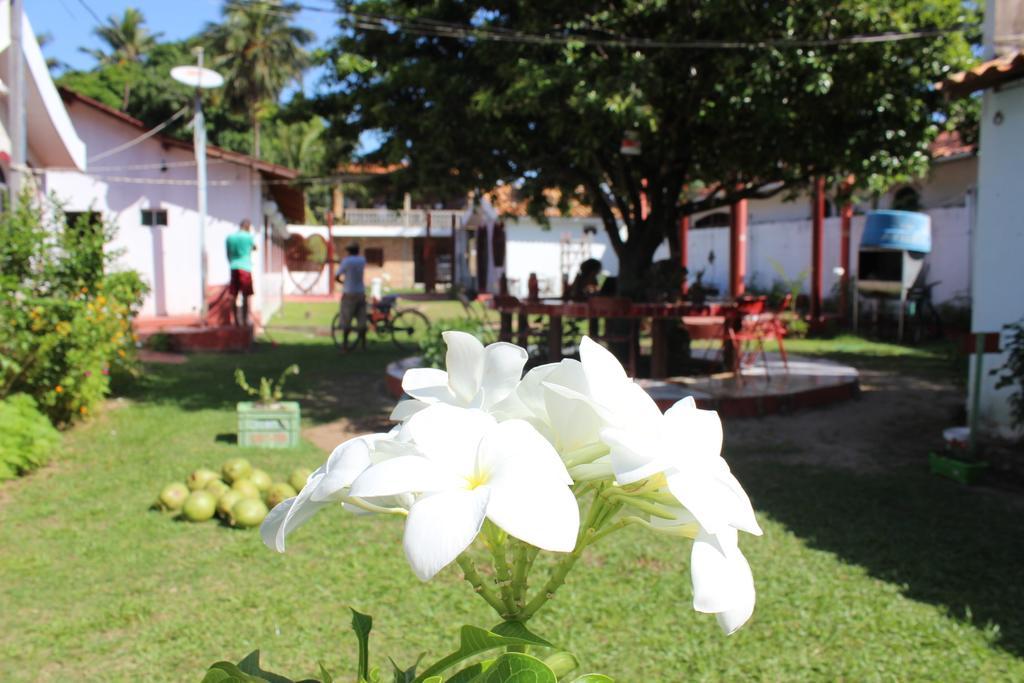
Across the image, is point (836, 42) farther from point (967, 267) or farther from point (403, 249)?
point (403, 249)

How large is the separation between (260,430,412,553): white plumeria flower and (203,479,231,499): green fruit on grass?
456 cm

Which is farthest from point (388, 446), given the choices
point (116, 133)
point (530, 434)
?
point (116, 133)

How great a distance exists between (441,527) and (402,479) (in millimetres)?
64

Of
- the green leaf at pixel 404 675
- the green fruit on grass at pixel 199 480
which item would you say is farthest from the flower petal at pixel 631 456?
the green fruit on grass at pixel 199 480

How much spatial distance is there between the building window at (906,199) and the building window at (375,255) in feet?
81.7

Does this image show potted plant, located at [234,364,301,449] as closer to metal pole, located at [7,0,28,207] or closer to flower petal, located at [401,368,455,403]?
metal pole, located at [7,0,28,207]

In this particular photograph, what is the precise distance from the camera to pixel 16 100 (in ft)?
24.1

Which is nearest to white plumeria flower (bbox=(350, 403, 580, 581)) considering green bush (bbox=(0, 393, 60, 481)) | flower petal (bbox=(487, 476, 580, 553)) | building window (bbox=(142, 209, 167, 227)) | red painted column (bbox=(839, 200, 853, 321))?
flower petal (bbox=(487, 476, 580, 553))

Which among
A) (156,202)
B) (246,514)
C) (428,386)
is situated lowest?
(246,514)

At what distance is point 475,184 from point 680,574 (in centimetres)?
615

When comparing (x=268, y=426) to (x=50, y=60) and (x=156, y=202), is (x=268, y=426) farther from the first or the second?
(x=50, y=60)

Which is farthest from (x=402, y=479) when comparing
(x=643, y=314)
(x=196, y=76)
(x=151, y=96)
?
A: (x=151, y=96)

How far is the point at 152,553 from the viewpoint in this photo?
445 cm

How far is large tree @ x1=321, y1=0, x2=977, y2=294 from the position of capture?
7516 mm
